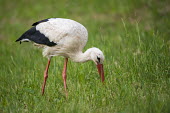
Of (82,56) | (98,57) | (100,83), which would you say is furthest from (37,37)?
(100,83)

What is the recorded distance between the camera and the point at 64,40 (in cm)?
579

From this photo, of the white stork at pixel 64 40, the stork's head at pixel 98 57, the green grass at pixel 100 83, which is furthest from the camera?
the white stork at pixel 64 40

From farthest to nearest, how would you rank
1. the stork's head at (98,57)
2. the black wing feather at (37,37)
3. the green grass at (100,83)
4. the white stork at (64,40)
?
the black wing feather at (37,37) → the white stork at (64,40) → the stork's head at (98,57) → the green grass at (100,83)

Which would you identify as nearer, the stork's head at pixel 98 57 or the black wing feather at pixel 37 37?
the stork's head at pixel 98 57

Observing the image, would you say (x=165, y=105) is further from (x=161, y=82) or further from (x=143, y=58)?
(x=143, y=58)

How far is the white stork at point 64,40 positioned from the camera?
18.6 ft

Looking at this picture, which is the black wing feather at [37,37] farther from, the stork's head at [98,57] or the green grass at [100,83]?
the stork's head at [98,57]

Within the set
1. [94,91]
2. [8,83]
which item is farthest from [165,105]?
[8,83]

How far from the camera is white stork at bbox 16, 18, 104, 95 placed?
18.6 ft

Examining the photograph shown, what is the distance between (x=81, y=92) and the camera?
5293mm

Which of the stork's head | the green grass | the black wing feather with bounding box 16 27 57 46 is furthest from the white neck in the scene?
the black wing feather with bounding box 16 27 57 46

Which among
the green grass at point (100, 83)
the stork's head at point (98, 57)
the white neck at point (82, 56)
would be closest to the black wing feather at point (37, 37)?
the white neck at point (82, 56)

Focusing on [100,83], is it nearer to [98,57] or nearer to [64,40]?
[98,57]

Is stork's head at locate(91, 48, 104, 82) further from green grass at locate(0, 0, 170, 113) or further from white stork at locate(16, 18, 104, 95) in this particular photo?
green grass at locate(0, 0, 170, 113)
